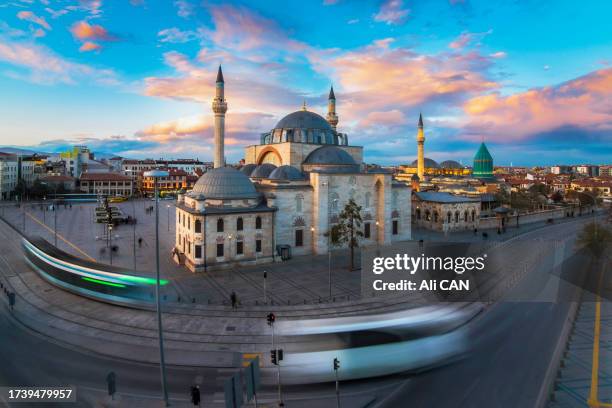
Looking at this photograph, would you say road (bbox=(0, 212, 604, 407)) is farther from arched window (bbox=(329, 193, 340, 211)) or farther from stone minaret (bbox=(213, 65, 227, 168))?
stone minaret (bbox=(213, 65, 227, 168))

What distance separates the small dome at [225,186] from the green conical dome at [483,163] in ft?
232

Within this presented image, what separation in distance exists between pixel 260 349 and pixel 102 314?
10029mm

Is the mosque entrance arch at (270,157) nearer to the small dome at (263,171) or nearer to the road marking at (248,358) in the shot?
the small dome at (263,171)

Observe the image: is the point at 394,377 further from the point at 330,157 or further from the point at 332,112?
the point at 332,112

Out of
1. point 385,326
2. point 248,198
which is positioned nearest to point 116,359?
point 385,326

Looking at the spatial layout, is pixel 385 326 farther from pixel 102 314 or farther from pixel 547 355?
pixel 102 314

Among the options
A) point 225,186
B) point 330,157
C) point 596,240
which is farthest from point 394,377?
point 330,157

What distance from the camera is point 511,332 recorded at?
18.1m

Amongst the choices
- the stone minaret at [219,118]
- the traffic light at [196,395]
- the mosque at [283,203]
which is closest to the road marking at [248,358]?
the traffic light at [196,395]

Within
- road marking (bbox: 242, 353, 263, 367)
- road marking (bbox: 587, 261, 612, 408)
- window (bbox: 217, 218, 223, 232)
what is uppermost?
window (bbox: 217, 218, 223, 232)

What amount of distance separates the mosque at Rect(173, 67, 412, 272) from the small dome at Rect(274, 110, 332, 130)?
0.15 metres

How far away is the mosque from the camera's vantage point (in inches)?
1195

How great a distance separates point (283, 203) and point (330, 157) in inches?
399

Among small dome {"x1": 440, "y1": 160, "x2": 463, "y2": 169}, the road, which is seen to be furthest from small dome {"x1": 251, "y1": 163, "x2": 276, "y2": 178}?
small dome {"x1": 440, "y1": 160, "x2": 463, "y2": 169}
